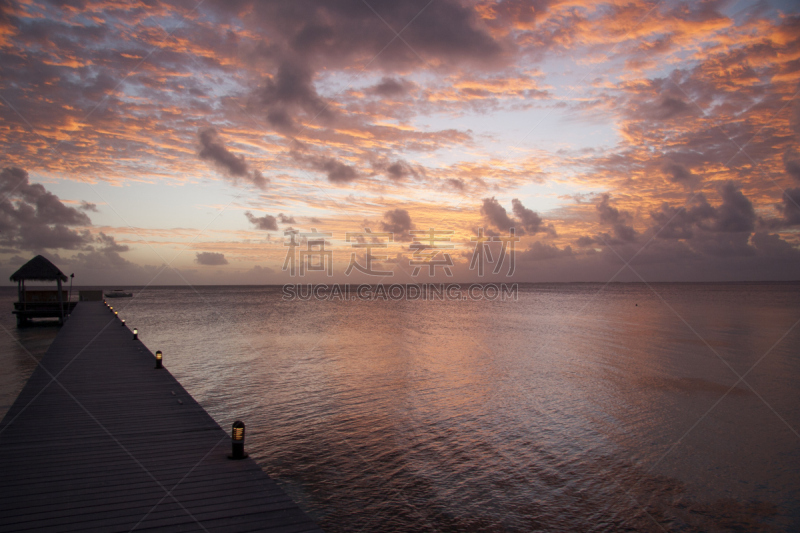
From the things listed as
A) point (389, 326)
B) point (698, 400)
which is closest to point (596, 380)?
point (698, 400)

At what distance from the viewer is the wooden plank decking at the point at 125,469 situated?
496cm

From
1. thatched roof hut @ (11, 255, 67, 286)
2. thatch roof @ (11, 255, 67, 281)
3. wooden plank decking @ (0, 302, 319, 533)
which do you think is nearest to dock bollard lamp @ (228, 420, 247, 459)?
wooden plank decking @ (0, 302, 319, 533)

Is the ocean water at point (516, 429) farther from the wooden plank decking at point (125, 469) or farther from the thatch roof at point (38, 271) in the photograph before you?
the thatch roof at point (38, 271)

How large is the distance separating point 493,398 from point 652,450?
547 cm

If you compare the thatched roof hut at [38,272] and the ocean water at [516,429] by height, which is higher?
the thatched roof hut at [38,272]

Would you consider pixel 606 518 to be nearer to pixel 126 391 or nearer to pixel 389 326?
pixel 126 391

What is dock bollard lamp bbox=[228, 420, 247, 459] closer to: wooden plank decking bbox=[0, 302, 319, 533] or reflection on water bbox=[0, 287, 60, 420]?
wooden plank decking bbox=[0, 302, 319, 533]

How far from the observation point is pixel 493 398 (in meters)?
15.0

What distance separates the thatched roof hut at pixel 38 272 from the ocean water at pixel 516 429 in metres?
10.2

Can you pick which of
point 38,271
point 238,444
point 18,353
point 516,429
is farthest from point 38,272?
point 516,429

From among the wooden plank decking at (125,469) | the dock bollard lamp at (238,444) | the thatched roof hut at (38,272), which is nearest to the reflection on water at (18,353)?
the thatched roof hut at (38,272)

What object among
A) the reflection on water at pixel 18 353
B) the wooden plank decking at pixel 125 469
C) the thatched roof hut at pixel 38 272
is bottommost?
the reflection on water at pixel 18 353

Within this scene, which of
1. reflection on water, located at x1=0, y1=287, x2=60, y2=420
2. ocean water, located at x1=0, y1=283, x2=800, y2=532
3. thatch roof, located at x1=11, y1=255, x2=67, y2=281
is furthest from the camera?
thatch roof, located at x1=11, y1=255, x2=67, y2=281

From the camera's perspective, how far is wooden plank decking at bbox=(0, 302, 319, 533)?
496 cm
